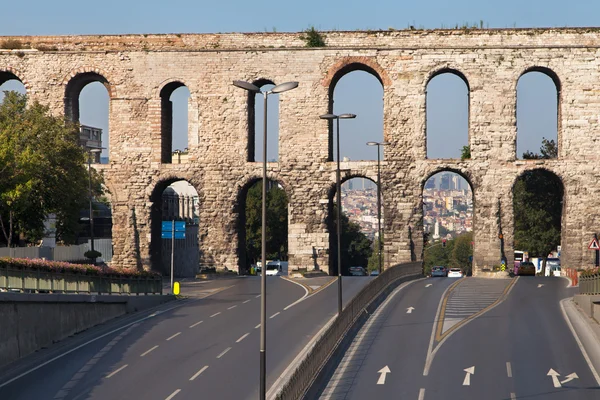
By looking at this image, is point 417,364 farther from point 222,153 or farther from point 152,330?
point 222,153

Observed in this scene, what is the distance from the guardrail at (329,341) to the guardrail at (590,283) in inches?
395

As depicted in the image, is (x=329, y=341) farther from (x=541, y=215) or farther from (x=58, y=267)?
(x=541, y=215)

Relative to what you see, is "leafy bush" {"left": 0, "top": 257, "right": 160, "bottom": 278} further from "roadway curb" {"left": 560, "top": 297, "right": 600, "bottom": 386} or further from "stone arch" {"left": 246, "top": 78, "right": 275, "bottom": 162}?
"stone arch" {"left": 246, "top": 78, "right": 275, "bottom": 162}

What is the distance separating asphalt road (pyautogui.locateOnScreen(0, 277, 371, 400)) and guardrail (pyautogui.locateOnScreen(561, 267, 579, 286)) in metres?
17.8

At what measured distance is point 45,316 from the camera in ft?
132

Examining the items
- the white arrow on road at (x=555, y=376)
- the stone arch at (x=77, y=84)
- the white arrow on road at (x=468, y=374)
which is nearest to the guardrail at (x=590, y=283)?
the white arrow on road at (x=555, y=376)

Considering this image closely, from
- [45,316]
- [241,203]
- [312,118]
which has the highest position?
[312,118]

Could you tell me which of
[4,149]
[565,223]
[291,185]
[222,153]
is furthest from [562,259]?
[4,149]

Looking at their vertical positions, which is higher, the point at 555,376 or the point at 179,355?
the point at 179,355

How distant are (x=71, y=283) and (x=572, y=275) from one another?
33262 millimetres

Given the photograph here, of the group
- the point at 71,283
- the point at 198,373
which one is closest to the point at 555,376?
the point at 198,373

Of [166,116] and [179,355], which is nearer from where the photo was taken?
[179,355]

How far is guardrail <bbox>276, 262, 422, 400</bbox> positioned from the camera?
27.7 meters

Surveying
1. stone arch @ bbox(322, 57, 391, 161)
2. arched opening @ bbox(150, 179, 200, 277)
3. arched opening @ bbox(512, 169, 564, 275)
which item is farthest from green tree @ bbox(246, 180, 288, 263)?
stone arch @ bbox(322, 57, 391, 161)
